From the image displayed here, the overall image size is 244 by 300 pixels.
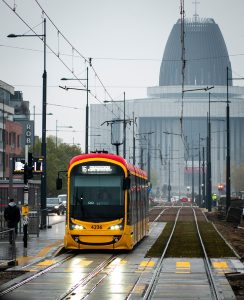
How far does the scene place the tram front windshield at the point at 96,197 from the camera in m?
30.8

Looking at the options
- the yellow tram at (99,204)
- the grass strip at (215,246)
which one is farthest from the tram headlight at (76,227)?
the grass strip at (215,246)

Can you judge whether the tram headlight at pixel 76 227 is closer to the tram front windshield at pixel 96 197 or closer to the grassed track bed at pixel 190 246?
the tram front windshield at pixel 96 197

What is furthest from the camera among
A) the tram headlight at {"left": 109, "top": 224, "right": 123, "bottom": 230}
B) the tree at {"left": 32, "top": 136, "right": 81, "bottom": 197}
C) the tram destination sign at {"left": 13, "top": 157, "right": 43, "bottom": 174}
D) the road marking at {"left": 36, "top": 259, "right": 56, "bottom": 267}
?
the tree at {"left": 32, "top": 136, "right": 81, "bottom": 197}

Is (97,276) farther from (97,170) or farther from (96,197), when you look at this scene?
(97,170)

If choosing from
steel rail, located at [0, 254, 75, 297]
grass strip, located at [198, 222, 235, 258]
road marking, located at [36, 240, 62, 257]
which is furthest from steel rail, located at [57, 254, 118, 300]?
grass strip, located at [198, 222, 235, 258]

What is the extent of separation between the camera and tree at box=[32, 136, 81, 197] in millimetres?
105375

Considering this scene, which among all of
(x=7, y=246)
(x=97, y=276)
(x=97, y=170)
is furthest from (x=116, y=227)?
(x=97, y=276)

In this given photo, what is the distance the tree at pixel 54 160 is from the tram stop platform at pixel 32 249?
5926 cm

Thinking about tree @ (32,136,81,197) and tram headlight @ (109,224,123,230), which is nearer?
tram headlight @ (109,224,123,230)

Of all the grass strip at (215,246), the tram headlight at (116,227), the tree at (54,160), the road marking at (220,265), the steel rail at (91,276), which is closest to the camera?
the steel rail at (91,276)

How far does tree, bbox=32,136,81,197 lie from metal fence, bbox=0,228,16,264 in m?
73.5

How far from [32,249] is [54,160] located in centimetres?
7567

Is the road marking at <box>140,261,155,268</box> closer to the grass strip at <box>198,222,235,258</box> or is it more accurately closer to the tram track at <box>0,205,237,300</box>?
the tram track at <box>0,205,237,300</box>

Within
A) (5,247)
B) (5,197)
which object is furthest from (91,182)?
(5,197)
